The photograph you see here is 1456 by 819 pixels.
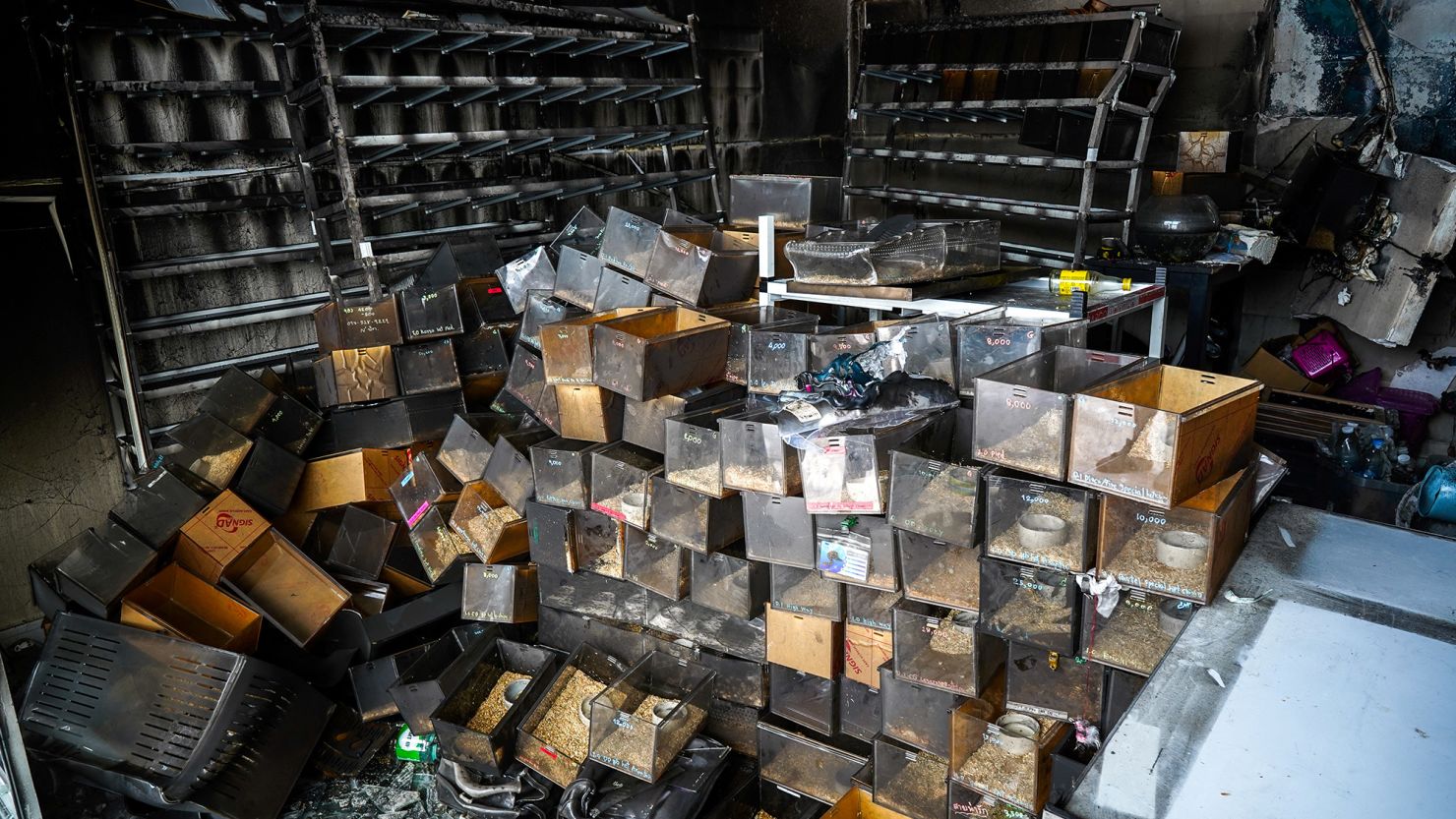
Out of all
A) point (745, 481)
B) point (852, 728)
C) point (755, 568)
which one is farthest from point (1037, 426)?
point (852, 728)

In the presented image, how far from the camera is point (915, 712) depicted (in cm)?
286

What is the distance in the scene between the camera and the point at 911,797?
2.92m

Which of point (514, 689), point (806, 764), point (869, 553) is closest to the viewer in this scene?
point (869, 553)

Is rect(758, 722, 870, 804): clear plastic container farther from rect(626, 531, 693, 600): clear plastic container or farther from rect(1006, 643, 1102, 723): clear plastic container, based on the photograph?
rect(1006, 643, 1102, 723): clear plastic container

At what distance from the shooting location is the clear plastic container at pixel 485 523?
3.81m

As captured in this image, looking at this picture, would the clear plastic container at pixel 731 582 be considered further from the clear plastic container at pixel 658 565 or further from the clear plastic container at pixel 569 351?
the clear plastic container at pixel 569 351

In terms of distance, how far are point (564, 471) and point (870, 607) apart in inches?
48.8

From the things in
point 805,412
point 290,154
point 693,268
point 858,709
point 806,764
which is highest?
point 290,154

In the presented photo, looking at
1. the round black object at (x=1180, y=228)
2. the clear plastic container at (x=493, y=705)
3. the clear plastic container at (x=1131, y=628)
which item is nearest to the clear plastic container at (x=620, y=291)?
the clear plastic container at (x=493, y=705)

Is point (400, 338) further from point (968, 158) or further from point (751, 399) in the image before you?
point (968, 158)

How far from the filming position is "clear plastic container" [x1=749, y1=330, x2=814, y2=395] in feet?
10.5

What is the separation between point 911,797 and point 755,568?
0.85 m

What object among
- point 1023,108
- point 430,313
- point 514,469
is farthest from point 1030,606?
point 1023,108

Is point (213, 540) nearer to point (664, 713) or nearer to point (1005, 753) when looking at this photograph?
point (664, 713)
